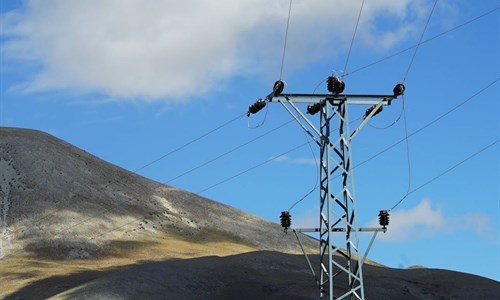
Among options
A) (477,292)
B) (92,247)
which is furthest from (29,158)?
(477,292)

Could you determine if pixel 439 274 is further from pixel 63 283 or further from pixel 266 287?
pixel 63 283

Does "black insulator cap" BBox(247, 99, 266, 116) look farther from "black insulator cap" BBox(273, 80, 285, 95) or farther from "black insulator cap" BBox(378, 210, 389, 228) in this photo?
"black insulator cap" BBox(378, 210, 389, 228)

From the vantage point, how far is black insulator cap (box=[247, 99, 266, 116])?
1897 inches

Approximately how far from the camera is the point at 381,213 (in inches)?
1807

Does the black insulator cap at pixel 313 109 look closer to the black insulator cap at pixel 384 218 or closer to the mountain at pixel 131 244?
the black insulator cap at pixel 384 218

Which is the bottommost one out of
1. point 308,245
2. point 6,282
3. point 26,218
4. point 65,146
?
point 6,282

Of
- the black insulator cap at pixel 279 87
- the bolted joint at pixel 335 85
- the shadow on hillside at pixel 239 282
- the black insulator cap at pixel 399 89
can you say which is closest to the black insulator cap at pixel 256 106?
the black insulator cap at pixel 279 87

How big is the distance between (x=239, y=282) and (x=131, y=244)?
34030 millimetres

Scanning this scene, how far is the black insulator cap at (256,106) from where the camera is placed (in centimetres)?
4819

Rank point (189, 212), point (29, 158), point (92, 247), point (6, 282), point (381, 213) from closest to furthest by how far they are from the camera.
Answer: point (381, 213) < point (6, 282) < point (92, 247) < point (29, 158) < point (189, 212)

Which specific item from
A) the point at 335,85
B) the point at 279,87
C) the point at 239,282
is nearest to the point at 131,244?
the point at 239,282

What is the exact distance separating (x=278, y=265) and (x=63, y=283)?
21745 millimetres

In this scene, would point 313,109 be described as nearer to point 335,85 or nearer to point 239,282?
point 335,85

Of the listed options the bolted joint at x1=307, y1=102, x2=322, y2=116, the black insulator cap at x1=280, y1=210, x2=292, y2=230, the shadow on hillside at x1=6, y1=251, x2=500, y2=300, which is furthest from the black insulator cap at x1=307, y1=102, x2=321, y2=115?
the shadow on hillside at x1=6, y1=251, x2=500, y2=300
